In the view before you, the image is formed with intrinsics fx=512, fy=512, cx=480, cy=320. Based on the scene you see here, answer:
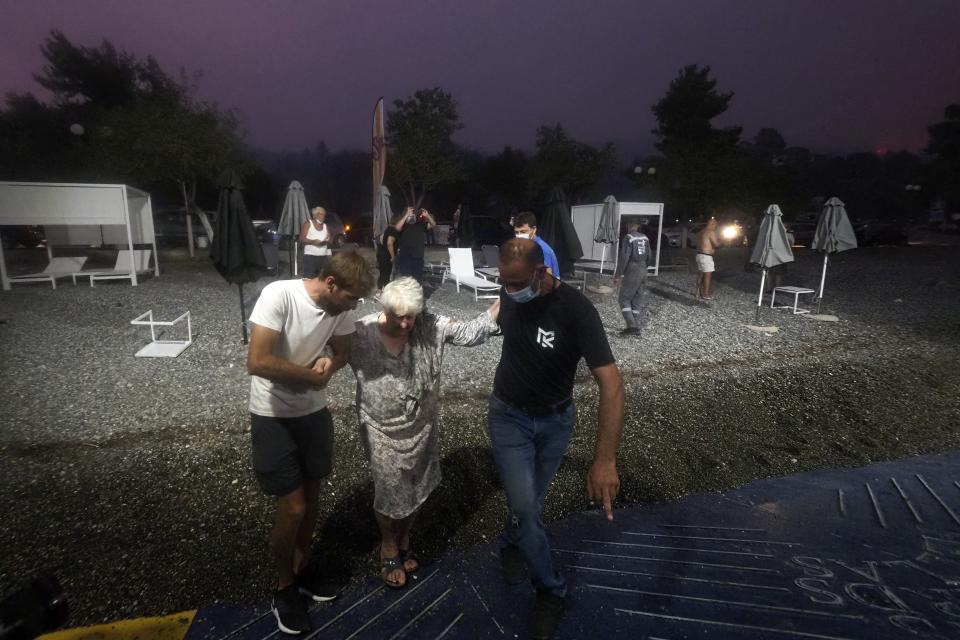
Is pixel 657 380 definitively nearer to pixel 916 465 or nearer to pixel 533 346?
pixel 916 465

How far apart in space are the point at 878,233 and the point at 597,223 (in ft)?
58.6

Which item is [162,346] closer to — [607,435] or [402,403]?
[402,403]

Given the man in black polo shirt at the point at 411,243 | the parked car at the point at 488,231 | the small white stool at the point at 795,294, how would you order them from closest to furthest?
the man in black polo shirt at the point at 411,243 → the small white stool at the point at 795,294 → the parked car at the point at 488,231

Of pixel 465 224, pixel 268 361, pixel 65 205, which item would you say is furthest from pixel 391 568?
pixel 465 224

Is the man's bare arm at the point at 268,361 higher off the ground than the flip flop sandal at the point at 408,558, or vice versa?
the man's bare arm at the point at 268,361

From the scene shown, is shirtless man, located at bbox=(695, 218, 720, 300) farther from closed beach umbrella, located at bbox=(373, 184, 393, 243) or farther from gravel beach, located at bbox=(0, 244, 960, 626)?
closed beach umbrella, located at bbox=(373, 184, 393, 243)

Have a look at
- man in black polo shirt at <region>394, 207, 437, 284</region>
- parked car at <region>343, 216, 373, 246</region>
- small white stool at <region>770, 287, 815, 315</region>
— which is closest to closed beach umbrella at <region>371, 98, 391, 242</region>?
man in black polo shirt at <region>394, 207, 437, 284</region>

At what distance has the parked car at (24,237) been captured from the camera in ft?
68.8

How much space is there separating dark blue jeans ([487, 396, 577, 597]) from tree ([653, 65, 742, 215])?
29.4 metres

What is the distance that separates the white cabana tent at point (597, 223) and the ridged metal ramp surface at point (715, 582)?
10.4 metres

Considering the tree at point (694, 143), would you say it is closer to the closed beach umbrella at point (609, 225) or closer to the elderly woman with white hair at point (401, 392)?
the closed beach umbrella at point (609, 225)

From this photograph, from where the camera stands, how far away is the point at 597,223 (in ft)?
50.0

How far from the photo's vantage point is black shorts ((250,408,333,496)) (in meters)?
2.28

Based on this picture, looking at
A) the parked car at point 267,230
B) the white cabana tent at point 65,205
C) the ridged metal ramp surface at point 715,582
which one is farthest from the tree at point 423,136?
the ridged metal ramp surface at point 715,582
